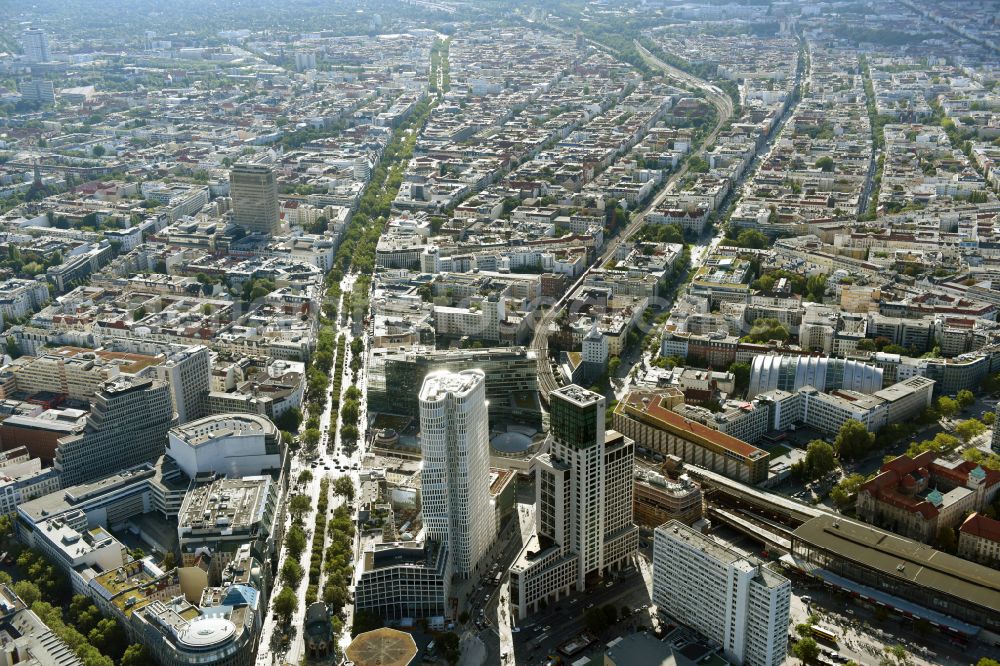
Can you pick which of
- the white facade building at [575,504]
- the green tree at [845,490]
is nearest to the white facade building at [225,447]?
the white facade building at [575,504]

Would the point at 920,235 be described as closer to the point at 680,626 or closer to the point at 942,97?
the point at 680,626

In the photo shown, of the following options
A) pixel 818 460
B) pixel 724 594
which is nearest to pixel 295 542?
pixel 724 594

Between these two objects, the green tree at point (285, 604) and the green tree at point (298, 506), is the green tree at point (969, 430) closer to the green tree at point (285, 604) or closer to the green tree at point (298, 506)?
the green tree at point (298, 506)

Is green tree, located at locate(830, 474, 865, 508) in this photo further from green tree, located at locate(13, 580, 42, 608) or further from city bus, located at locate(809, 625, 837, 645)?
green tree, located at locate(13, 580, 42, 608)

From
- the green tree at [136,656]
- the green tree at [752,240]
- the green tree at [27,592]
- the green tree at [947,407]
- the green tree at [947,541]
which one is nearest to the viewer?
the green tree at [136,656]

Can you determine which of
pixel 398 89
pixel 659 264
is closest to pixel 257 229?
pixel 659 264
